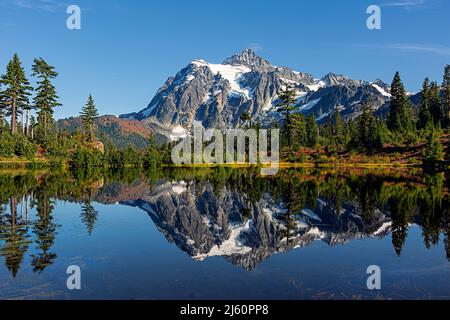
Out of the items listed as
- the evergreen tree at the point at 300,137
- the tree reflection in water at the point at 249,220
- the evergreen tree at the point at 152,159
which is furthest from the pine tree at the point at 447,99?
the tree reflection in water at the point at 249,220

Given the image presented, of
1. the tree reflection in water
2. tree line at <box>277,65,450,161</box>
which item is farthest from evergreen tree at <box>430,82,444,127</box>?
the tree reflection in water

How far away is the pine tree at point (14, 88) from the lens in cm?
10912

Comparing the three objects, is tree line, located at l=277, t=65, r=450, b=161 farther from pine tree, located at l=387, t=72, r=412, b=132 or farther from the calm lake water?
the calm lake water

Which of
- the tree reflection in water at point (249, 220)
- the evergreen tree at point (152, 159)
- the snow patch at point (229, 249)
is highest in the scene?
the evergreen tree at point (152, 159)

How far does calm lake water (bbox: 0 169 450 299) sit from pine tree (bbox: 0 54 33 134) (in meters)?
87.3

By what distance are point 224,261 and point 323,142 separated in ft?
452

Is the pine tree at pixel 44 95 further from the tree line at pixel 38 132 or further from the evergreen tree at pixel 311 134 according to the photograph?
the evergreen tree at pixel 311 134

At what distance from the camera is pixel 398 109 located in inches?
5399

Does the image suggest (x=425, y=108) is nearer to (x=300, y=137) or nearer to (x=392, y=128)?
(x=392, y=128)

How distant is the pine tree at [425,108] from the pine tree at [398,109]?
6.44 metres

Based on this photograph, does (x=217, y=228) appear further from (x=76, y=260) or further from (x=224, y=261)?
(x=76, y=260)

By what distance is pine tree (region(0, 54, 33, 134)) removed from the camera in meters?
109

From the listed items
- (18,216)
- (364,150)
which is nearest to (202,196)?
(18,216)

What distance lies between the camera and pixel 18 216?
26.7 metres
